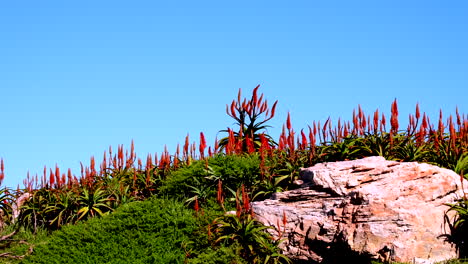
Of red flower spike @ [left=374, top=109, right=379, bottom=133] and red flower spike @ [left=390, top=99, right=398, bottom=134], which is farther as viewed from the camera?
red flower spike @ [left=374, top=109, right=379, bottom=133]

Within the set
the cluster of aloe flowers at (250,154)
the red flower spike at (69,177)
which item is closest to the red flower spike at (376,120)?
the cluster of aloe flowers at (250,154)

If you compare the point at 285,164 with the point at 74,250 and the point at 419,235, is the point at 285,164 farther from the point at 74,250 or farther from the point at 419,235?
the point at 74,250

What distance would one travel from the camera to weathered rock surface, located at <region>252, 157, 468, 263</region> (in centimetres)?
1008

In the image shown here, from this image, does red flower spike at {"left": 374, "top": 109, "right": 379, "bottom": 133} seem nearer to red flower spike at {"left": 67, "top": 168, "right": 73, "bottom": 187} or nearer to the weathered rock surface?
the weathered rock surface

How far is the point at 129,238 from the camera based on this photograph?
38.4 ft

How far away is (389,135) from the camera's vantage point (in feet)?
43.1

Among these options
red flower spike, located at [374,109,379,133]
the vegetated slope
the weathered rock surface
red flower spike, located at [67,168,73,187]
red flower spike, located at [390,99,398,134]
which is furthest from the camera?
red flower spike, located at [67,168,73,187]

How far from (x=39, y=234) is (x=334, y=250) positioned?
8450 millimetres

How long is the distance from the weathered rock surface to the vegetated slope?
1.83m

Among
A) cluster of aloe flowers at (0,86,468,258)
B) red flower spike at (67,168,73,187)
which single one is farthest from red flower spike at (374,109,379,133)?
red flower spike at (67,168,73,187)

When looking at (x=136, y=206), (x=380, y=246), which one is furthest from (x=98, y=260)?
(x=380, y=246)

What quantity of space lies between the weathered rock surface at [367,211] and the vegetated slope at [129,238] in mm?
1831

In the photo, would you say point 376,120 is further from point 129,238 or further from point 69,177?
point 69,177

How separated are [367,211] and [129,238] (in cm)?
509
